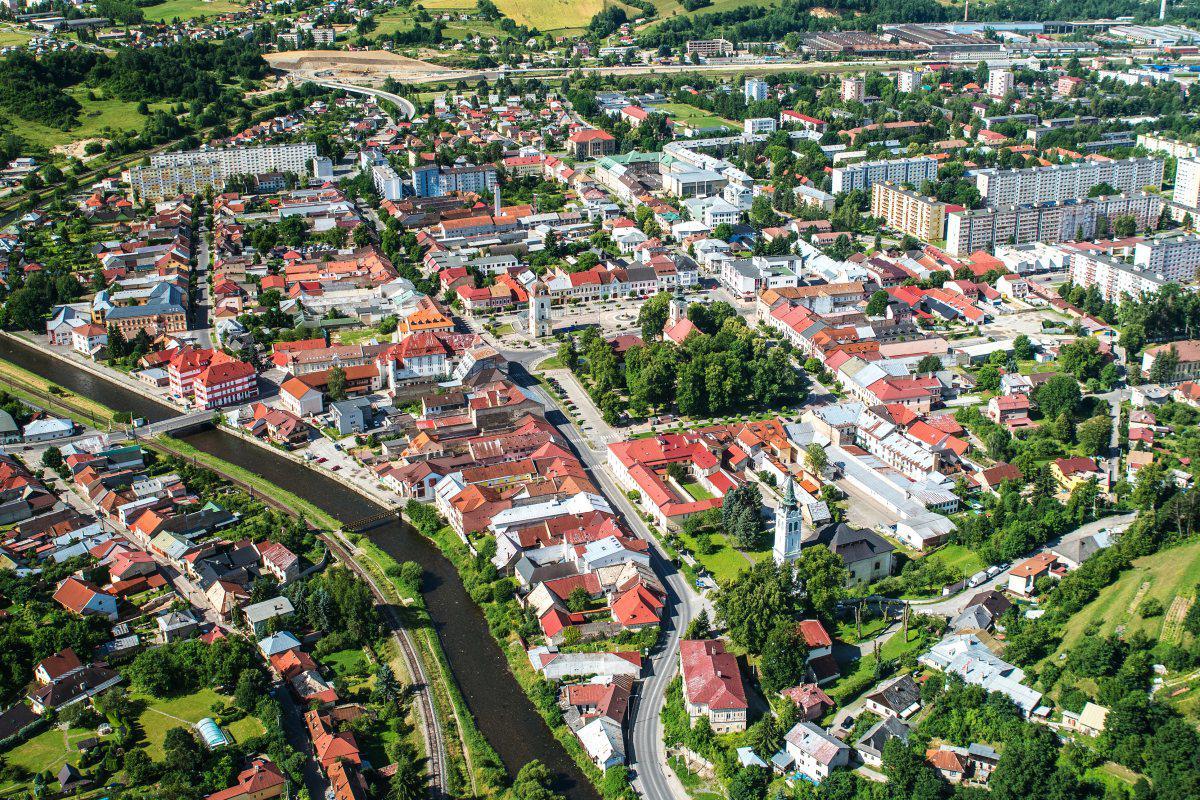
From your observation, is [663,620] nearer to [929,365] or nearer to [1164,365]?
[929,365]

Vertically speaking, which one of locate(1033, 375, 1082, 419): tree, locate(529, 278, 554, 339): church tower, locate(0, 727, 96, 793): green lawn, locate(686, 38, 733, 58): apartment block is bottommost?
locate(0, 727, 96, 793): green lawn

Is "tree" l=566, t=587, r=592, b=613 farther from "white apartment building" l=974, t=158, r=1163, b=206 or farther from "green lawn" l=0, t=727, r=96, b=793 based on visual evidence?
"white apartment building" l=974, t=158, r=1163, b=206

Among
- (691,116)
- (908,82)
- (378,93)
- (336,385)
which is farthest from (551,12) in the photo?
(336,385)

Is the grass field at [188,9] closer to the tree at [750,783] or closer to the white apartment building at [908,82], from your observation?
the white apartment building at [908,82]

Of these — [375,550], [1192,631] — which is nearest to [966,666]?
[1192,631]

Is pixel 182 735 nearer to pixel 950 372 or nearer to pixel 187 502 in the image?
pixel 187 502

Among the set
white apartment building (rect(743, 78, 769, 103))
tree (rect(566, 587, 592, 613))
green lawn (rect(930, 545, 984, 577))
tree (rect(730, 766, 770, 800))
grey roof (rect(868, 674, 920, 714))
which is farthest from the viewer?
white apartment building (rect(743, 78, 769, 103))

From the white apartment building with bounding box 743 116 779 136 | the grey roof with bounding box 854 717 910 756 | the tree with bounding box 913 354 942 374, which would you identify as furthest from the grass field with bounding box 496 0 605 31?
the grey roof with bounding box 854 717 910 756
